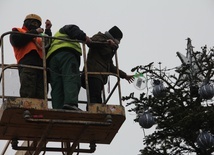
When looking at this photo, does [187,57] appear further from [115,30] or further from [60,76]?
[60,76]

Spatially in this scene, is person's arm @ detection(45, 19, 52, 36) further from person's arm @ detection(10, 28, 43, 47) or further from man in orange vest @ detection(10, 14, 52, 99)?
person's arm @ detection(10, 28, 43, 47)

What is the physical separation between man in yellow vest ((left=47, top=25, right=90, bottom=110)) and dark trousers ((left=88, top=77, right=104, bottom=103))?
1.21 feet

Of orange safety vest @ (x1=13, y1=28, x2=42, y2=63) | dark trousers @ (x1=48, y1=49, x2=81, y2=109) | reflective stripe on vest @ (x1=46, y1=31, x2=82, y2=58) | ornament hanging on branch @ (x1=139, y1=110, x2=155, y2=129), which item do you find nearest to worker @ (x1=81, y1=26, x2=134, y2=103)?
reflective stripe on vest @ (x1=46, y1=31, x2=82, y2=58)

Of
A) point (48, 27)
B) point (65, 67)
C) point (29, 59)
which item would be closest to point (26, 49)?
point (29, 59)

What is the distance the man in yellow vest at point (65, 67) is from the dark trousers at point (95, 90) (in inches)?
Result: 14.6

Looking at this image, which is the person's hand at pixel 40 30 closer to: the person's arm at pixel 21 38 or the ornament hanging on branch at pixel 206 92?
the person's arm at pixel 21 38

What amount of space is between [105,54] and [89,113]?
1284 mm

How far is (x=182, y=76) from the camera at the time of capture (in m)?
14.7

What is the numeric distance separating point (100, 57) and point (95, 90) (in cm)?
63

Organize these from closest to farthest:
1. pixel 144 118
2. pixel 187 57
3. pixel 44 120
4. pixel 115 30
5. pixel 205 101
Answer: pixel 44 120 → pixel 115 30 → pixel 144 118 → pixel 205 101 → pixel 187 57

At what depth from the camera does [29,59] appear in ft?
32.9

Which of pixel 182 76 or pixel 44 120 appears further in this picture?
pixel 182 76

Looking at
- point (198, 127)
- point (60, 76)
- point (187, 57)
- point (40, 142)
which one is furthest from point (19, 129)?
point (187, 57)

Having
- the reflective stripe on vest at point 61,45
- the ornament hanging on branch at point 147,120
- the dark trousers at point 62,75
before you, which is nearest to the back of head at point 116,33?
the reflective stripe on vest at point 61,45
